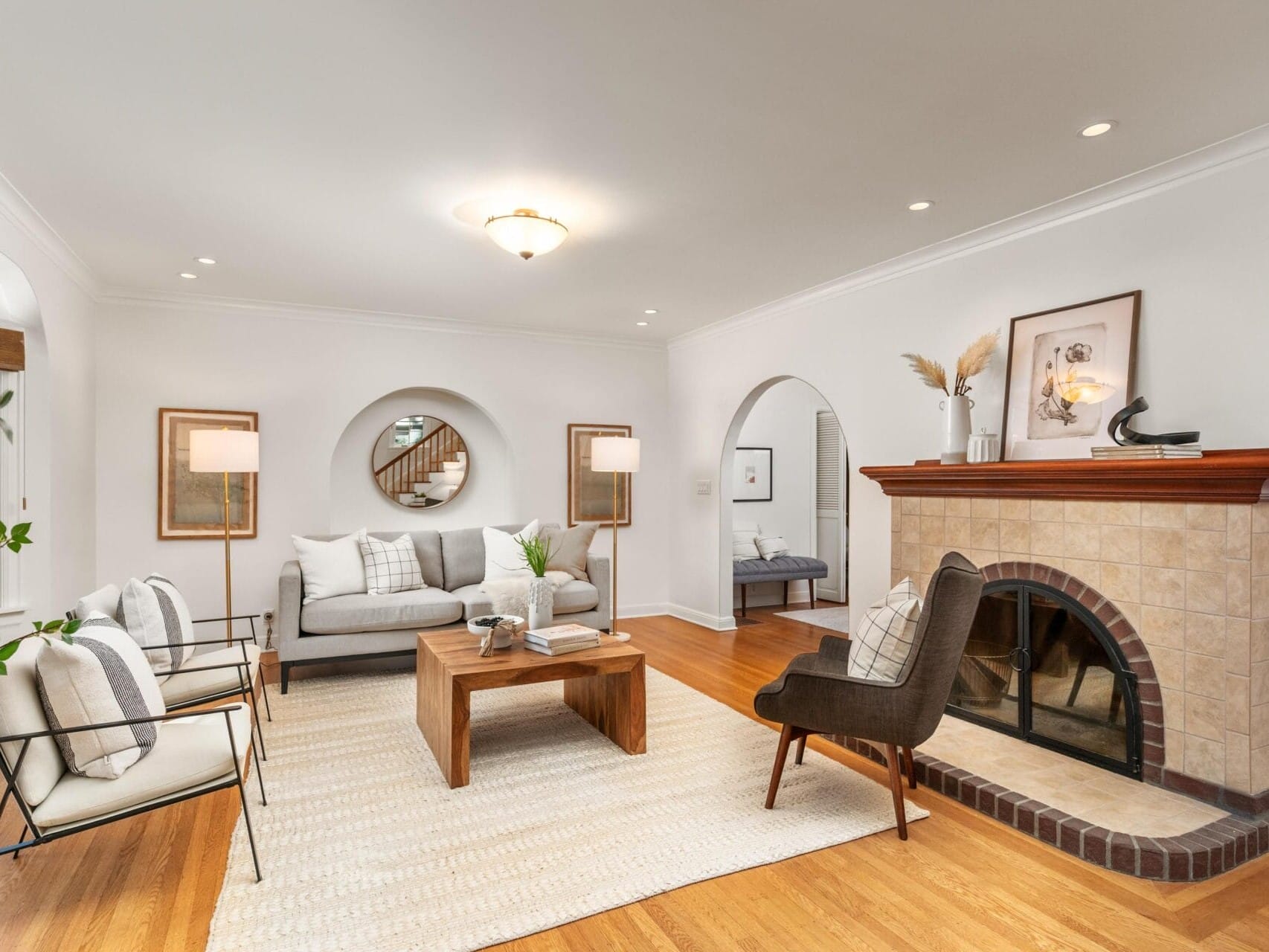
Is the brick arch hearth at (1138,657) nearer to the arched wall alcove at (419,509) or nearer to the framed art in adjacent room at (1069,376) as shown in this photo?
the framed art in adjacent room at (1069,376)

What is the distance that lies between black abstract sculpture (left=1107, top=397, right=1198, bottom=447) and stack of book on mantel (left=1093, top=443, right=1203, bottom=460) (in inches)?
0.7

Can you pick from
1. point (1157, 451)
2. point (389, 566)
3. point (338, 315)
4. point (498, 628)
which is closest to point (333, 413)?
point (338, 315)

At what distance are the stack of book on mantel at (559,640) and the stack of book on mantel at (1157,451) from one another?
7.92 ft

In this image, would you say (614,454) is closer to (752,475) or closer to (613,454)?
(613,454)

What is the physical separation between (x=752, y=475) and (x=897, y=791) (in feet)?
16.6

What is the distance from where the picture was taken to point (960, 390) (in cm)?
393

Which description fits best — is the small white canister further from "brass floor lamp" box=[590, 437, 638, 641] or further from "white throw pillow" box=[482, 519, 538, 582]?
"white throw pillow" box=[482, 519, 538, 582]

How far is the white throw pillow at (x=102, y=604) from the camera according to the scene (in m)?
2.72

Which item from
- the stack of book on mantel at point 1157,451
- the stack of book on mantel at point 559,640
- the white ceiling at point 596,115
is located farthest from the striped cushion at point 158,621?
the stack of book on mantel at point 1157,451

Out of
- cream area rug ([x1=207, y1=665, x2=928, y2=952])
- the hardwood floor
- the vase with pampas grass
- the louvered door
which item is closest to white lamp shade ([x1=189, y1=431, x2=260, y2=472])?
cream area rug ([x1=207, y1=665, x2=928, y2=952])

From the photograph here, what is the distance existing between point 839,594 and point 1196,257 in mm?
5154

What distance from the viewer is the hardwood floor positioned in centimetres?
206

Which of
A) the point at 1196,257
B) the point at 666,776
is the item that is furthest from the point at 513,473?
the point at 1196,257

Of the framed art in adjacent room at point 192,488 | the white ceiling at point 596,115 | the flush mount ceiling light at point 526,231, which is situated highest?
the white ceiling at point 596,115
